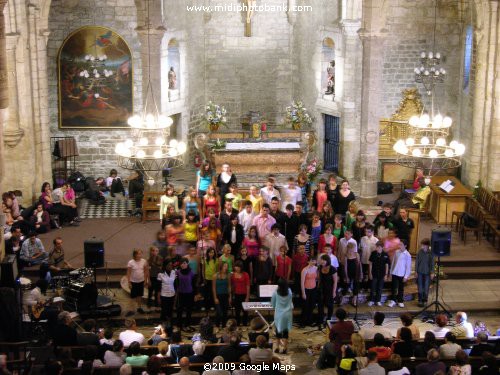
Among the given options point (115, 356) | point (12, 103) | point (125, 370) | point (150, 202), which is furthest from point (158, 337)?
point (12, 103)

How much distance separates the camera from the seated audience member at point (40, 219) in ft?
66.8

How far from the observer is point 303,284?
16.4m

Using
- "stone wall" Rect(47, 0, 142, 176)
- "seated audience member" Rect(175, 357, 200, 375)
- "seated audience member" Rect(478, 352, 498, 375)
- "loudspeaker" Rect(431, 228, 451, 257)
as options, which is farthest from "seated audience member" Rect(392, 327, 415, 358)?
"stone wall" Rect(47, 0, 142, 176)

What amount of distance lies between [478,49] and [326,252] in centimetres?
841

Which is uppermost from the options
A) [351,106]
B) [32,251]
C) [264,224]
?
[351,106]

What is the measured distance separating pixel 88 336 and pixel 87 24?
1200cm

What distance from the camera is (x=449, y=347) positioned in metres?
13.7

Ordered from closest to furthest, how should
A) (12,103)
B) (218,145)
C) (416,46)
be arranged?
(12,103)
(218,145)
(416,46)

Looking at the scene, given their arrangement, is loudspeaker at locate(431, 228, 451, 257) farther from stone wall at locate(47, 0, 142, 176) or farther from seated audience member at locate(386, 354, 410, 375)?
stone wall at locate(47, 0, 142, 176)

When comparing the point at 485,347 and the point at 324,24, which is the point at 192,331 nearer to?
the point at 485,347

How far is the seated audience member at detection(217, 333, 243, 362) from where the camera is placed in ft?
43.8

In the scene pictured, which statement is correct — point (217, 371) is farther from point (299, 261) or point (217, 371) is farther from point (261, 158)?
point (261, 158)

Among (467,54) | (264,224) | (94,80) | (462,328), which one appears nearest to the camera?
(462,328)

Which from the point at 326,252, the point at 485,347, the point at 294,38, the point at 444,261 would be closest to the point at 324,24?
the point at 294,38
